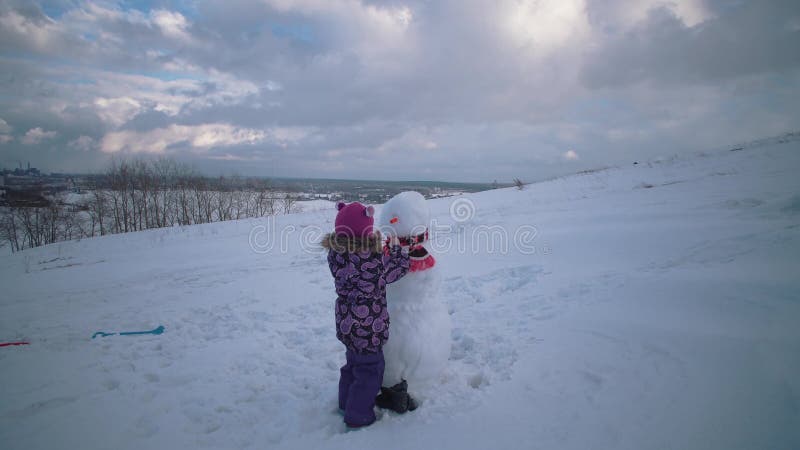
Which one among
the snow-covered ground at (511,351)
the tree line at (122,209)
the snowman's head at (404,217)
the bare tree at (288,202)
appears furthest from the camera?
the bare tree at (288,202)

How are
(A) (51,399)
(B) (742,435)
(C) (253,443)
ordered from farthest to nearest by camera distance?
1. (A) (51,399)
2. (C) (253,443)
3. (B) (742,435)

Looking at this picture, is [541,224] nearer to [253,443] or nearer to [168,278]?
[253,443]

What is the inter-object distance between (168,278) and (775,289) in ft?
32.7

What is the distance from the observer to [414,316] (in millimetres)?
2781

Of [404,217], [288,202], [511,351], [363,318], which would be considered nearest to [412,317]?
[363,318]

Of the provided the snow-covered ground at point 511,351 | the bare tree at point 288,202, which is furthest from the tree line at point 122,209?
the snow-covered ground at point 511,351

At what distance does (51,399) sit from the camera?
10.4ft

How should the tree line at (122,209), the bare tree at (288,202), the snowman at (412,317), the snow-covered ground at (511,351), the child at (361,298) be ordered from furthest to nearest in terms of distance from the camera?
the bare tree at (288,202), the tree line at (122,209), the snowman at (412,317), the child at (361,298), the snow-covered ground at (511,351)

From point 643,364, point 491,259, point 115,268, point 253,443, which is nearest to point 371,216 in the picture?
point 253,443

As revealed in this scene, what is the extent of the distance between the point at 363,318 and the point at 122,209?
3352cm

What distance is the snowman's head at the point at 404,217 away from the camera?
288cm

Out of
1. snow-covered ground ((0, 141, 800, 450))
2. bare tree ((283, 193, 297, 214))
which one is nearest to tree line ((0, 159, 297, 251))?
bare tree ((283, 193, 297, 214))

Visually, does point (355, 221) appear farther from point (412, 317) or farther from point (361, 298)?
point (412, 317)

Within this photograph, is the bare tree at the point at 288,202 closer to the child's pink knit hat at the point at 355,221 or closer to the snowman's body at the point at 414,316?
the snowman's body at the point at 414,316
